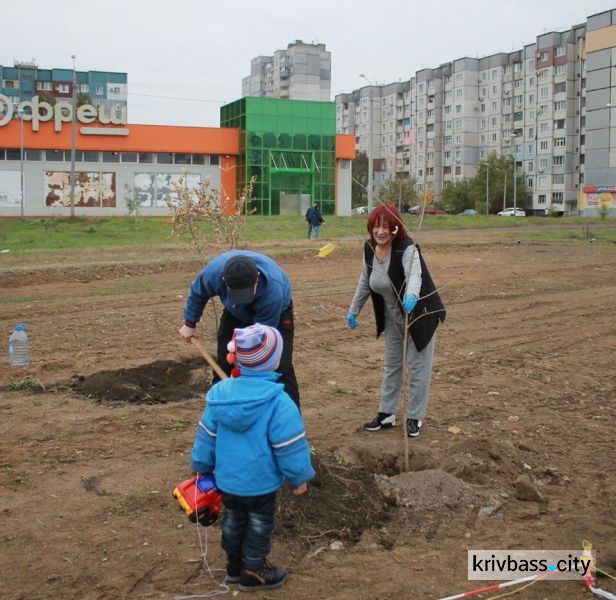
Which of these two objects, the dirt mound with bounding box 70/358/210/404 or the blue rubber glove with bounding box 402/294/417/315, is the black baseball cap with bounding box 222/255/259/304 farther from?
the dirt mound with bounding box 70/358/210/404

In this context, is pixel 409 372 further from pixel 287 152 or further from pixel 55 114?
pixel 287 152

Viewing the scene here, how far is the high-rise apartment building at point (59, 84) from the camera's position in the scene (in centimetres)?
11338

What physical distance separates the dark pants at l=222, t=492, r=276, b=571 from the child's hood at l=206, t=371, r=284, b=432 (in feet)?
1.20

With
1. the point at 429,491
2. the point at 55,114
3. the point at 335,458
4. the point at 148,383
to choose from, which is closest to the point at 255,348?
the point at 429,491

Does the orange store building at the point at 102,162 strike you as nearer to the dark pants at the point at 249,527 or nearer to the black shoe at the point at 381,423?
the black shoe at the point at 381,423

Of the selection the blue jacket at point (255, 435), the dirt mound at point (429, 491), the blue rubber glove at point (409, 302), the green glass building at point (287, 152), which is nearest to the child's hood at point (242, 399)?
the blue jacket at point (255, 435)

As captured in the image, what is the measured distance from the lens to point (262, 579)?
3.65m

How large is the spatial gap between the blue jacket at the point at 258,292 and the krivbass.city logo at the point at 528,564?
5.91 ft

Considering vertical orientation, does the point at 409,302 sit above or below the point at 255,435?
above

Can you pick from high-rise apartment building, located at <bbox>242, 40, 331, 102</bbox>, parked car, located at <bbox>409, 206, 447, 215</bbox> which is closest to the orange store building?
parked car, located at <bbox>409, 206, 447, 215</bbox>

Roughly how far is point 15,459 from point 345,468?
7.65 feet

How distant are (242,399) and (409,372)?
2909 millimetres

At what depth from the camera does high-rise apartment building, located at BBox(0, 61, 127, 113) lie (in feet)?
372

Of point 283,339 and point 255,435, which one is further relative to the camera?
point 283,339
